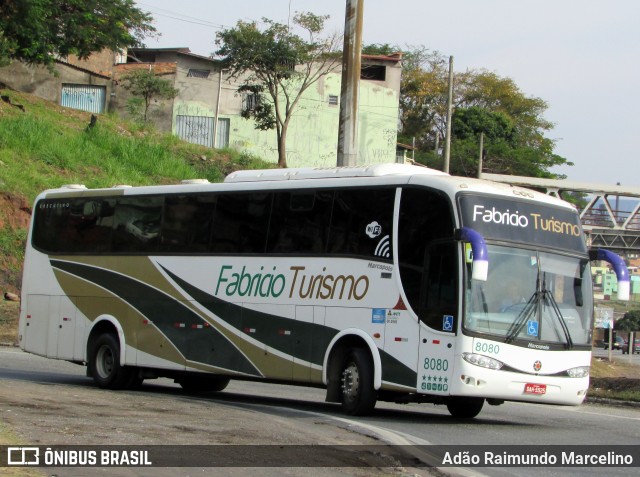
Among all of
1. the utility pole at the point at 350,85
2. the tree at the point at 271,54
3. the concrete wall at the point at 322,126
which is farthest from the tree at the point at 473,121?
the utility pole at the point at 350,85

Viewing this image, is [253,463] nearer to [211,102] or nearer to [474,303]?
[474,303]

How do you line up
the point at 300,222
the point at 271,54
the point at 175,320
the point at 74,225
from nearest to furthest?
the point at 300,222, the point at 175,320, the point at 74,225, the point at 271,54

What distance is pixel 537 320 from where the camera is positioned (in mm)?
14453

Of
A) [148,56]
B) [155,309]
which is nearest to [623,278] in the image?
[155,309]

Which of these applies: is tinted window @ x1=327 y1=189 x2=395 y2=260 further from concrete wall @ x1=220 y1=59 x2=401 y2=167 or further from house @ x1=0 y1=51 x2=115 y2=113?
concrete wall @ x1=220 y1=59 x2=401 y2=167

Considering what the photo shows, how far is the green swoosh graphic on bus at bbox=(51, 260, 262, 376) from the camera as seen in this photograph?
17328mm

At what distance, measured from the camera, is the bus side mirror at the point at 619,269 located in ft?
50.2

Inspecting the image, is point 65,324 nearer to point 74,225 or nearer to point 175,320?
point 74,225

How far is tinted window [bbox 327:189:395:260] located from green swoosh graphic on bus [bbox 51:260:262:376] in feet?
8.64

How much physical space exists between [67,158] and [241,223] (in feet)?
90.7

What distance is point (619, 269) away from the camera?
1554cm

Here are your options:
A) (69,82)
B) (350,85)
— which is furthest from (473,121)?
(350,85)

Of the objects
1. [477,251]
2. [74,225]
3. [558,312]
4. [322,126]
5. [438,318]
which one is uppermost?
[322,126]

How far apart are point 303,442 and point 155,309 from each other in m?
8.01
